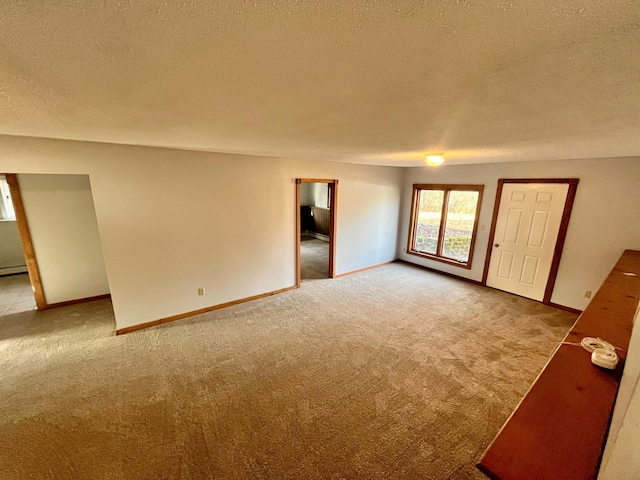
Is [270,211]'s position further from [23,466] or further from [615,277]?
[615,277]

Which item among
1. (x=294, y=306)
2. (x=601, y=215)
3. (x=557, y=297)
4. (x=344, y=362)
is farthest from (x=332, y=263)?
(x=601, y=215)

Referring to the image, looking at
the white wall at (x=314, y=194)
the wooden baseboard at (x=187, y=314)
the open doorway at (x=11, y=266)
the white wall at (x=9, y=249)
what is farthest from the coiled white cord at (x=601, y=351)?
the white wall at (x=9, y=249)

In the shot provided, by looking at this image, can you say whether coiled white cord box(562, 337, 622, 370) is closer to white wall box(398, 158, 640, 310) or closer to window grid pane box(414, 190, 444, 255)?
white wall box(398, 158, 640, 310)

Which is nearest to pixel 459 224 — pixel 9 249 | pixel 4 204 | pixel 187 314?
pixel 187 314

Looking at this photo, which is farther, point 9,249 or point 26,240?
point 9,249

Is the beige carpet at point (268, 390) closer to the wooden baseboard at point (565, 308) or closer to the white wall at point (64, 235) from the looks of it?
the wooden baseboard at point (565, 308)

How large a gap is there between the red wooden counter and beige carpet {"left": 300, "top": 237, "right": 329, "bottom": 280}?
3940mm

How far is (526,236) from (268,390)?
14.6 feet

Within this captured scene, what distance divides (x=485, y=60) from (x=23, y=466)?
10.8ft

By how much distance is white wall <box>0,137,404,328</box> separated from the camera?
2.74 meters

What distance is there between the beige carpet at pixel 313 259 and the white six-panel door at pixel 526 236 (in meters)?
3.17

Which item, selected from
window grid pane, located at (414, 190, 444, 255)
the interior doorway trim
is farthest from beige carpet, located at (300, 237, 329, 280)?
the interior doorway trim

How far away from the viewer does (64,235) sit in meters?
3.71

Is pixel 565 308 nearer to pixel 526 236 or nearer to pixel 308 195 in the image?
pixel 526 236
